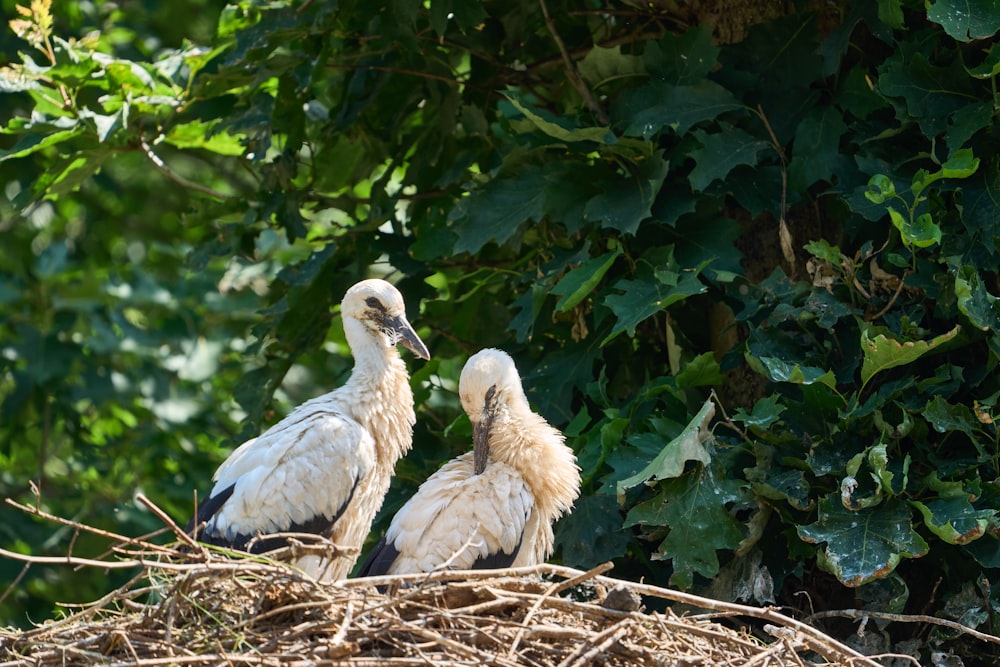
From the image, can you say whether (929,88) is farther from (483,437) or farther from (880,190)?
(483,437)

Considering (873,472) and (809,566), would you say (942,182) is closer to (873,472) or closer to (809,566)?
(873,472)

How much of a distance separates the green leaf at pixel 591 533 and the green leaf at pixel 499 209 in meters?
1.14

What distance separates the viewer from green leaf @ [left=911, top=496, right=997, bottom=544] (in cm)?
471

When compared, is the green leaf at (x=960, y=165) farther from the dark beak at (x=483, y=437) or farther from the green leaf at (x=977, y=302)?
the dark beak at (x=483, y=437)

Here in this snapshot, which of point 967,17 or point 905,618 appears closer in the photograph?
point 905,618

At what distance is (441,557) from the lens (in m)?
5.02

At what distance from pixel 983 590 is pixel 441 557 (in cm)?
197

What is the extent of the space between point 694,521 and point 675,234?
4.31 ft

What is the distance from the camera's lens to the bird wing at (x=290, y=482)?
5129 mm

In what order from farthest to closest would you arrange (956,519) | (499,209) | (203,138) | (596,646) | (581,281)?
1. (203,138)
2. (499,209)
3. (581,281)
4. (956,519)
5. (596,646)

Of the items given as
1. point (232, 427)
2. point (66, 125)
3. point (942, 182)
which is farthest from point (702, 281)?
point (232, 427)

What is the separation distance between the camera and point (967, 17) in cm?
502

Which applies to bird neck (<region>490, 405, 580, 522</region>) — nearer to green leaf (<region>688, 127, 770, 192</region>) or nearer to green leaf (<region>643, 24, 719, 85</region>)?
green leaf (<region>688, 127, 770, 192</region>)

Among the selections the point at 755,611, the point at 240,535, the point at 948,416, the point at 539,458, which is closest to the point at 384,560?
the point at 240,535
